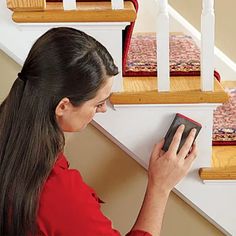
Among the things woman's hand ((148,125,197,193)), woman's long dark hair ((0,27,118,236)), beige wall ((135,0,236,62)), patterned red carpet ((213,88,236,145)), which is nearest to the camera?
woman's long dark hair ((0,27,118,236))

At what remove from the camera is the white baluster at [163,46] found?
5.20 ft

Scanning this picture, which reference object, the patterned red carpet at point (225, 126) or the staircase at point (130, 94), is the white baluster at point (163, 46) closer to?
the staircase at point (130, 94)

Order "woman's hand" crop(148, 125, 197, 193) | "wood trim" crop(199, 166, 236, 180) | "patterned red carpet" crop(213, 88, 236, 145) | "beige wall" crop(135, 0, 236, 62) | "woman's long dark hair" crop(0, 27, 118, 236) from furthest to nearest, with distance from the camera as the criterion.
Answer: "beige wall" crop(135, 0, 236, 62) → "patterned red carpet" crop(213, 88, 236, 145) → "wood trim" crop(199, 166, 236, 180) → "woman's hand" crop(148, 125, 197, 193) → "woman's long dark hair" crop(0, 27, 118, 236)

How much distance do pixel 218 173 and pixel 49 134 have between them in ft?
1.85

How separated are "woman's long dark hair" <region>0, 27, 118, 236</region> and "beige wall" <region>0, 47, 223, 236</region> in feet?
1.27

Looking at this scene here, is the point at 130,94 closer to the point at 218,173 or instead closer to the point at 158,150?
the point at 158,150

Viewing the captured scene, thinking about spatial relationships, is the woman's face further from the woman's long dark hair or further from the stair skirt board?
the stair skirt board

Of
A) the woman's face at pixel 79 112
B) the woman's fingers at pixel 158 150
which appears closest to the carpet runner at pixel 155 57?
the woman's fingers at pixel 158 150

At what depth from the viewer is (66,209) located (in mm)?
1292

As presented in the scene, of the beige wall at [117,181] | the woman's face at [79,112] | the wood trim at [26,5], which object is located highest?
the wood trim at [26,5]

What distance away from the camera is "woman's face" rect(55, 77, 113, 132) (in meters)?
1.33

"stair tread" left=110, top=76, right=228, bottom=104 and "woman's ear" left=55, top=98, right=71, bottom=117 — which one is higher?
"woman's ear" left=55, top=98, right=71, bottom=117

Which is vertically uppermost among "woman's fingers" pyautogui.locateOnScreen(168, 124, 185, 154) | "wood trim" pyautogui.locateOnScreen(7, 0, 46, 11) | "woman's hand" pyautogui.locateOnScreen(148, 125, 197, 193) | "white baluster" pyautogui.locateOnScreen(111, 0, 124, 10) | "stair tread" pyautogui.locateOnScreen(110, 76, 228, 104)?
"wood trim" pyautogui.locateOnScreen(7, 0, 46, 11)

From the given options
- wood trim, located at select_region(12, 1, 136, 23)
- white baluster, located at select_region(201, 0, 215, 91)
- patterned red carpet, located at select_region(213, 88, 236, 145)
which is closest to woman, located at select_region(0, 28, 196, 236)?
wood trim, located at select_region(12, 1, 136, 23)
